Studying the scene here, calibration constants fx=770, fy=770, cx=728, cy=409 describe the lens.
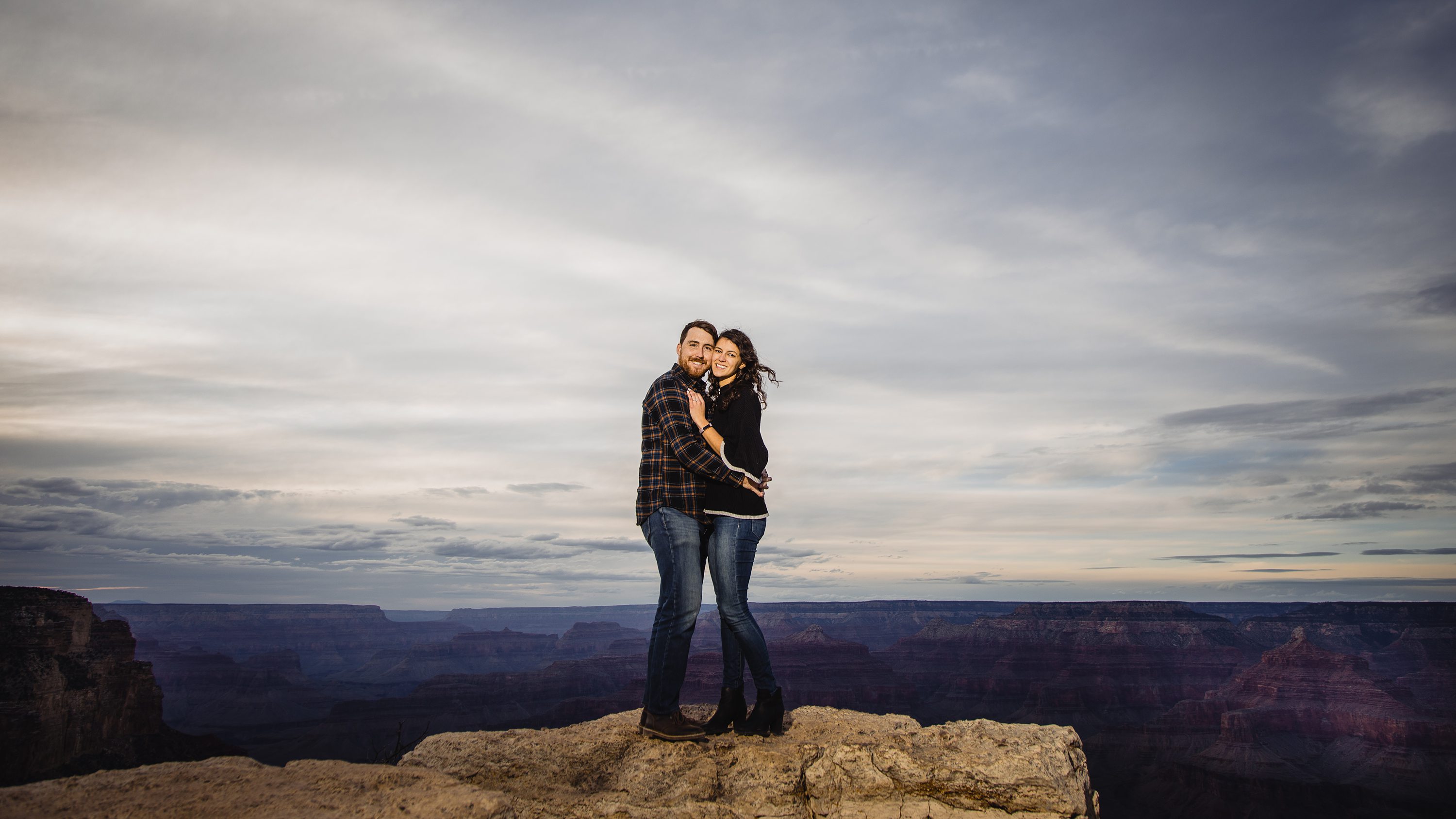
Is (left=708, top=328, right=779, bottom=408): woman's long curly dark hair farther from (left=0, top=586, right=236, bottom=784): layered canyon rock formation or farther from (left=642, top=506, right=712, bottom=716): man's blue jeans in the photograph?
(left=0, top=586, right=236, bottom=784): layered canyon rock formation

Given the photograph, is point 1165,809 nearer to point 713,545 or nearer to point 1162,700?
point 1162,700

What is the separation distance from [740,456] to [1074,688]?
310ft

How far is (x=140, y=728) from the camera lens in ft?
169

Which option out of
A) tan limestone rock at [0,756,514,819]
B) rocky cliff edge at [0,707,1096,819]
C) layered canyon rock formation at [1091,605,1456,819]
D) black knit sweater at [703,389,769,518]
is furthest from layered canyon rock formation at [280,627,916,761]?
tan limestone rock at [0,756,514,819]

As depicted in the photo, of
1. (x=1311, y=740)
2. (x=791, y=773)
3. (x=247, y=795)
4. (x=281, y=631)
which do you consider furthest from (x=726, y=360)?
(x=281, y=631)

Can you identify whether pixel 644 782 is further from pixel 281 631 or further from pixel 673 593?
pixel 281 631

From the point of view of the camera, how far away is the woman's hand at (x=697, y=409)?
16.2 ft

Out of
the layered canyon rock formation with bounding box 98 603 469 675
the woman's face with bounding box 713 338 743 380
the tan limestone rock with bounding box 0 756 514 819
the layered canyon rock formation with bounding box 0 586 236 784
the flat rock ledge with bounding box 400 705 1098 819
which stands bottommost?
the layered canyon rock formation with bounding box 98 603 469 675

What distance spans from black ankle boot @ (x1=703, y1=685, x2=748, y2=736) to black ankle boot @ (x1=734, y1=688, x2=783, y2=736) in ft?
0.22

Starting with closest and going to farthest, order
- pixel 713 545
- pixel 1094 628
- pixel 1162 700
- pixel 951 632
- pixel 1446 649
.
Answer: pixel 713 545
pixel 1446 649
pixel 1162 700
pixel 1094 628
pixel 951 632

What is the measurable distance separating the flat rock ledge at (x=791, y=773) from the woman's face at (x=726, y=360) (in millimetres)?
2365

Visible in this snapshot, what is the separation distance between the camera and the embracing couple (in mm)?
4863

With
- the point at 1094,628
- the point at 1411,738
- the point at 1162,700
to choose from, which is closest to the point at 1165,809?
the point at 1411,738

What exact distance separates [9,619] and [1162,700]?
10268 centimetres
